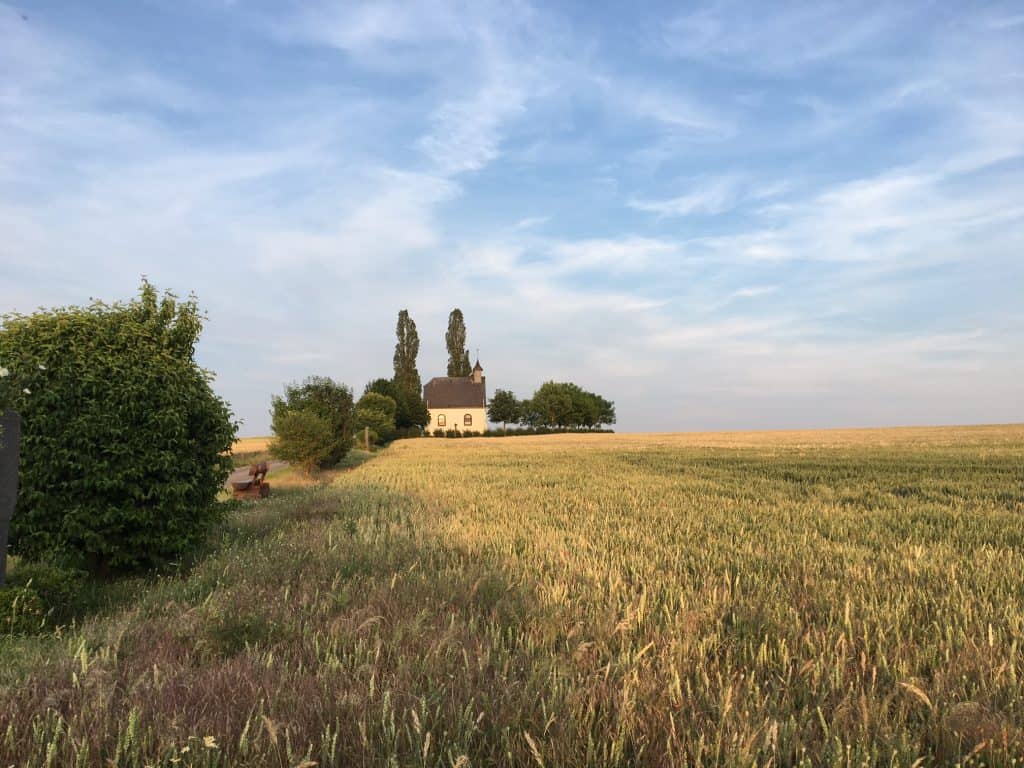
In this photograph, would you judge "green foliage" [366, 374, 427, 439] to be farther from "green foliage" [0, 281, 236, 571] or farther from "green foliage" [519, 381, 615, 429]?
"green foliage" [0, 281, 236, 571]

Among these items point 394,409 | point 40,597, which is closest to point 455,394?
point 394,409

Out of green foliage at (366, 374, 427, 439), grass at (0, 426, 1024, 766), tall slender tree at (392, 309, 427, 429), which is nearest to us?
grass at (0, 426, 1024, 766)

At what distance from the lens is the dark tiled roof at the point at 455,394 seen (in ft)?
325

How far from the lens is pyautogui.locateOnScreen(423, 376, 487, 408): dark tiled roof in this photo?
325 feet

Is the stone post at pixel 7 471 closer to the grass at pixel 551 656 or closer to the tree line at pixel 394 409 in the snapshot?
the grass at pixel 551 656

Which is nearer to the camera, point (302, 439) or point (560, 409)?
point (302, 439)

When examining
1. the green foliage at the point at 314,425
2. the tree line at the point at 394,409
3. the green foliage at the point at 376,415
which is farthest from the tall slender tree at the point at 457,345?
the green foliage at the point at 314,425

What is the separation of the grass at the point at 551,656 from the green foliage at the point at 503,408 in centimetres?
10748

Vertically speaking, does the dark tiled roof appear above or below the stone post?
above

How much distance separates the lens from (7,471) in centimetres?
616

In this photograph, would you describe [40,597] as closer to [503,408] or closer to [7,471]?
[7,471]

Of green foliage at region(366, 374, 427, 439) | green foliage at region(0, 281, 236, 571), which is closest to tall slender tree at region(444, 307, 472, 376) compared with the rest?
green foliage at region(366, 374, 427, 439)

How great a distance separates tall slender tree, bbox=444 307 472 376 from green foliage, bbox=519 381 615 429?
18808 millimetres

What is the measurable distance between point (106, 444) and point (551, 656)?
6.54 metres
